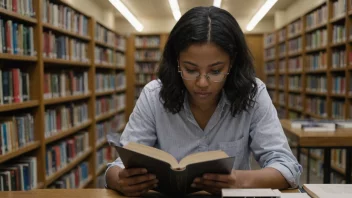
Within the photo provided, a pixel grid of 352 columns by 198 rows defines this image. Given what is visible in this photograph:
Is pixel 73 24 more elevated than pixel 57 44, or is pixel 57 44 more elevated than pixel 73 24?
pixel 73 24

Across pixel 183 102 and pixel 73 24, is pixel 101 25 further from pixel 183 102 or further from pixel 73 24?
pixel 183 102

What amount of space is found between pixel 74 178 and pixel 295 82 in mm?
3944

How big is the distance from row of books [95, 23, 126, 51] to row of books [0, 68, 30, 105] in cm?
209

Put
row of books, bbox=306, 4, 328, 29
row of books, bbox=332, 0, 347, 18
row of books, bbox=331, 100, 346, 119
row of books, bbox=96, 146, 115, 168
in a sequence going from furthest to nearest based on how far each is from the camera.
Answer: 1. row of books, bbox=96, 146, 115, 168
2. row of books, bbox=306, 4, 328, 29
3. row of books, bbox=331, 100, 346, 119
4. row of books, bbox=332, 0, 347, 18

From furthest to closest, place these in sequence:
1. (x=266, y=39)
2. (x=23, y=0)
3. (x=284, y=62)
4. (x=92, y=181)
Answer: (x=266, y=39), (x=284, y=62), (x=92, y=181), (x=23, y=0)

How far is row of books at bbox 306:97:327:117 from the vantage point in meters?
4.27

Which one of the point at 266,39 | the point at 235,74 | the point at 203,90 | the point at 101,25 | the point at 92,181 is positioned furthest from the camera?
the point at 266,39

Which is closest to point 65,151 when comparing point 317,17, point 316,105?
point 316,105

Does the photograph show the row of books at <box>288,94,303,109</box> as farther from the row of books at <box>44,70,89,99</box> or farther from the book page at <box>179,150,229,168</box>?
the book page at <box>179,150,229,168</box>

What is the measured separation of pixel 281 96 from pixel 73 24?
4.44 m

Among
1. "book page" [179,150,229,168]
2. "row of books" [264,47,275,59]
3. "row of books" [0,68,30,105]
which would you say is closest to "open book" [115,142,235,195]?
"book page" [179,150,229,168]

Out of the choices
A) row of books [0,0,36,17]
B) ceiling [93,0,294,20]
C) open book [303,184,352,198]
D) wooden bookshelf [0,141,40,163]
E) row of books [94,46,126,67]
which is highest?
ceiling [93,0,294,20]

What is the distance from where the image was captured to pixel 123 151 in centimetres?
91

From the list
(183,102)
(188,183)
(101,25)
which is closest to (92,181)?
(101,25)
